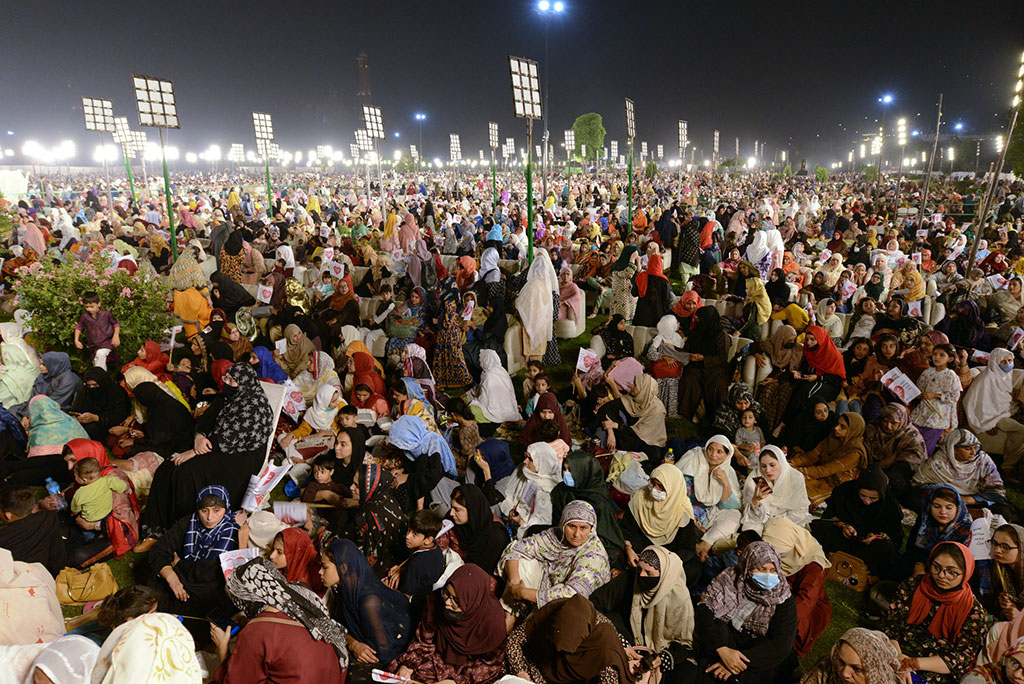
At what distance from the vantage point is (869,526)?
403cm

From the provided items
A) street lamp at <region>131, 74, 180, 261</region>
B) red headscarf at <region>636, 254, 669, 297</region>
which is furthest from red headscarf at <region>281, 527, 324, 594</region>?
street lamp at <region>131, 74, 180, 261</region>

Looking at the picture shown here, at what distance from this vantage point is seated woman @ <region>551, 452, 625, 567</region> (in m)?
4.01

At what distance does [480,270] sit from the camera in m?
9.17

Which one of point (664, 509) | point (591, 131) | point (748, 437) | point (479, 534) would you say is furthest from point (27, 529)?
point (591, 131)

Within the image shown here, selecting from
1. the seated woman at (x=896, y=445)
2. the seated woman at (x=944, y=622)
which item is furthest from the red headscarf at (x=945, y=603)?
the seated woman at (x=896, y=445)

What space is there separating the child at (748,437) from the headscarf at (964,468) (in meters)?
1.20

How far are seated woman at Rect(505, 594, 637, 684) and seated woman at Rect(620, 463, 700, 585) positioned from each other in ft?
3.64

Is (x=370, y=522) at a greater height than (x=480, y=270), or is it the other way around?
(x=480, y=270)

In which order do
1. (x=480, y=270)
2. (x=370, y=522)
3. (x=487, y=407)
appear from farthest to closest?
(x=480, y=270), (x=487, y=407), (x=370, y=522)

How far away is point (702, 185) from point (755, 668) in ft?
119

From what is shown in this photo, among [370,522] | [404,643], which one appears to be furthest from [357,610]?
[370,522]

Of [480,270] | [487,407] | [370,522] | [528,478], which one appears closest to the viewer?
[370,522]

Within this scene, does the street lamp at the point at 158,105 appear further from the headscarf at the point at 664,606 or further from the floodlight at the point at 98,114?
the headscarf at the point at 664,606

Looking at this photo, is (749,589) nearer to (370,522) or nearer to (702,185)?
(370,522)
